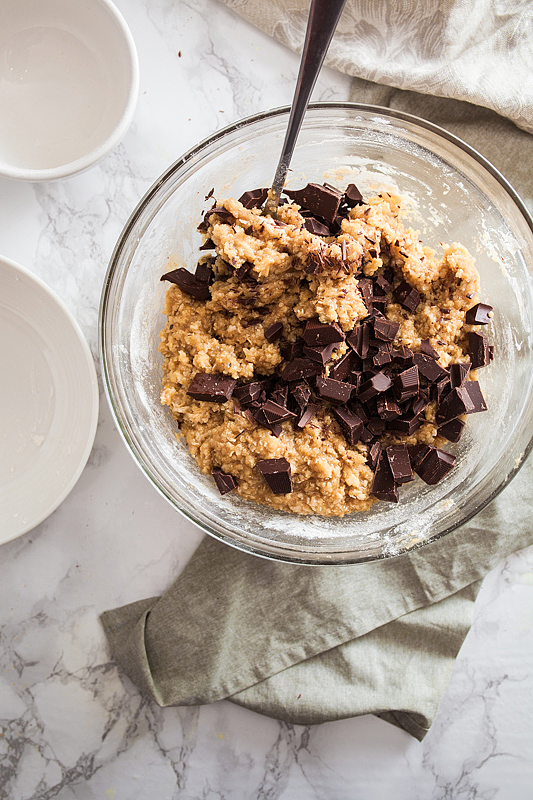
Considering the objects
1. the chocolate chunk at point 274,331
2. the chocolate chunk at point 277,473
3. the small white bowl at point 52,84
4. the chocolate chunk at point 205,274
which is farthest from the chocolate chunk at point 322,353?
the small white bowl at point 52,84

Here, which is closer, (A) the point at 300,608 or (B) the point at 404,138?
(B) the point at 404,138

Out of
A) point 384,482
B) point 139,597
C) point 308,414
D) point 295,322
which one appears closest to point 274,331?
point 295,322

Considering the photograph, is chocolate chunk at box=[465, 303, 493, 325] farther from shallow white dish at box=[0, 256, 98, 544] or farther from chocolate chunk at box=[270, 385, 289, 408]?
shallow white dish at box=[0, 256, 98, 544]

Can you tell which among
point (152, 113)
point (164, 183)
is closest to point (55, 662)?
point (164, 183)

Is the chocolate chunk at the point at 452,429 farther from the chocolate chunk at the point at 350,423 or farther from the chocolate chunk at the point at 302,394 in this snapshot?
the chocolate chunk at the point at 302,394

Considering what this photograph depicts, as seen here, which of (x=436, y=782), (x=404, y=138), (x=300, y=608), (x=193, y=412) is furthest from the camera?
(x=436, y=782)

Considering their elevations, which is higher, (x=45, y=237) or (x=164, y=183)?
(x=164, y=183)

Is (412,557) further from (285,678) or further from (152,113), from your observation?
(152,113)

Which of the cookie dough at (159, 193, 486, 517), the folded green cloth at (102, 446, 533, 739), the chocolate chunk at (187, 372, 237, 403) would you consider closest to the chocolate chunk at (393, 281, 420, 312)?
the cookie dough at (159, 193, 486, 517)
